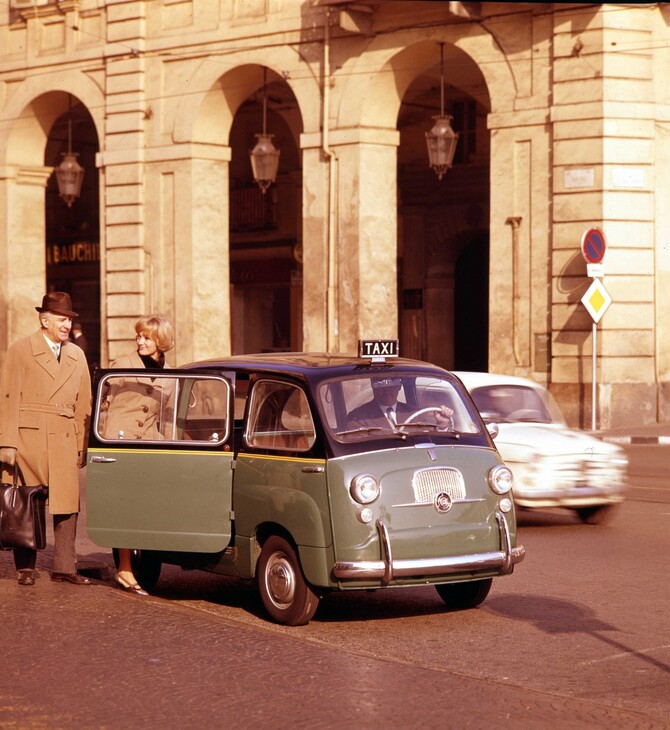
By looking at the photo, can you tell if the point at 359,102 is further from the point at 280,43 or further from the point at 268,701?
the point at 268,701

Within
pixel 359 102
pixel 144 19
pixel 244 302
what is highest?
pixel 144 19

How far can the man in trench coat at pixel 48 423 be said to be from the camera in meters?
9.84

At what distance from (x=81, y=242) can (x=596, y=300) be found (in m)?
20.0

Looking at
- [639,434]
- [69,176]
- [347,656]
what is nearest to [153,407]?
[347,656]

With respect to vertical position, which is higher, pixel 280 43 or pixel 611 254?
pixel 280 43

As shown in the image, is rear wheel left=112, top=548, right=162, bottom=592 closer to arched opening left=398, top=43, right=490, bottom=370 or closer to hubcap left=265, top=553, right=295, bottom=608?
hubcap left=265, top=553, right=295, bottom=608

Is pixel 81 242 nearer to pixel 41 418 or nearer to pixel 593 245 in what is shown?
pixel 593 245

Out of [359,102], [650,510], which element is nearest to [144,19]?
[359,102]

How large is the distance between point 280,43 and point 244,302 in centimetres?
969

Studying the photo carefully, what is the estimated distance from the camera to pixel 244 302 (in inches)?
1464

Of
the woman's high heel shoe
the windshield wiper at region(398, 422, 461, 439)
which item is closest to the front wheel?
the windshield wiper at region(398, 422, 461, 439)

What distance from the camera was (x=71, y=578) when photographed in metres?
10.0

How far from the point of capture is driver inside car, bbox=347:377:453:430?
8984 millimetres

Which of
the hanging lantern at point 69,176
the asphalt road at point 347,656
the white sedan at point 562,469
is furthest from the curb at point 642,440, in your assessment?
the hanging lantern at point 69,176
